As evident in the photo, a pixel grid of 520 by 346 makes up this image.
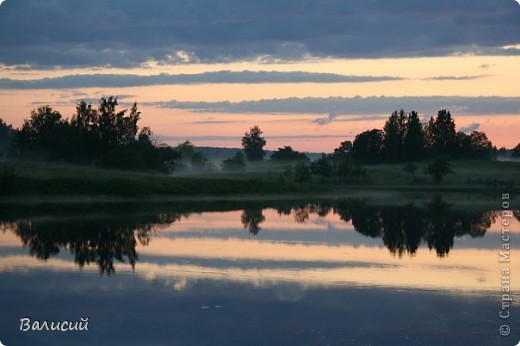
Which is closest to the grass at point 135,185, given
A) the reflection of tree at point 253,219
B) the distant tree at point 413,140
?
the reflection of tree at point 253,219

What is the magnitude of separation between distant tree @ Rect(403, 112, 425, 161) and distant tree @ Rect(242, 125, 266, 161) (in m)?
37.6

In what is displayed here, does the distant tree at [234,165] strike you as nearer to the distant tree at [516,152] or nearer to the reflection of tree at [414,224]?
the distant tree at [516,152]

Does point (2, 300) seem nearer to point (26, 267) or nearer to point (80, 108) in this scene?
point (26, 267)

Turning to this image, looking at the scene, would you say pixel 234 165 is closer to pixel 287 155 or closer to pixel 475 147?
pixel 287 155

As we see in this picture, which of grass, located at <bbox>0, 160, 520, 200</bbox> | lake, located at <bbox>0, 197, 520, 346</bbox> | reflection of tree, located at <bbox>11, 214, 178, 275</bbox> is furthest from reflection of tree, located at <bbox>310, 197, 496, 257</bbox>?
grass, located at <bbox>0, 160, 520, 200</bbox>

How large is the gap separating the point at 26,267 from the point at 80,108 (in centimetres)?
8581

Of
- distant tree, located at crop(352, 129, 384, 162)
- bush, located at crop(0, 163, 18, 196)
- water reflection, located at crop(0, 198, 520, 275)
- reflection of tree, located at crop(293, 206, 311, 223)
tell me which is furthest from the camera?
distant tree, located at crop(352, 129, 384, 162)

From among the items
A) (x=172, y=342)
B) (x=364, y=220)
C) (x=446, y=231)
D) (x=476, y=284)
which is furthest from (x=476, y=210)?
(x=172, y=342)

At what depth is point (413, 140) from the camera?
141 meters

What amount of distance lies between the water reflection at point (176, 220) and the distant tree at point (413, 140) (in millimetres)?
78537

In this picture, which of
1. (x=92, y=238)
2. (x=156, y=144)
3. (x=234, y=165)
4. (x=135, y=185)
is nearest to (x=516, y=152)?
(x=234, y=165)

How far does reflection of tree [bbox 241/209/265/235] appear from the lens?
4403 centimetres

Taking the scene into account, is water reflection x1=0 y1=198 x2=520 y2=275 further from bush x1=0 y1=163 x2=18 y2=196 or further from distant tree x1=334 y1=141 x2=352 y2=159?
distant tree x1=334 y1=141 x2=352 y2=159

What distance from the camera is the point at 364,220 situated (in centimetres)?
4984
